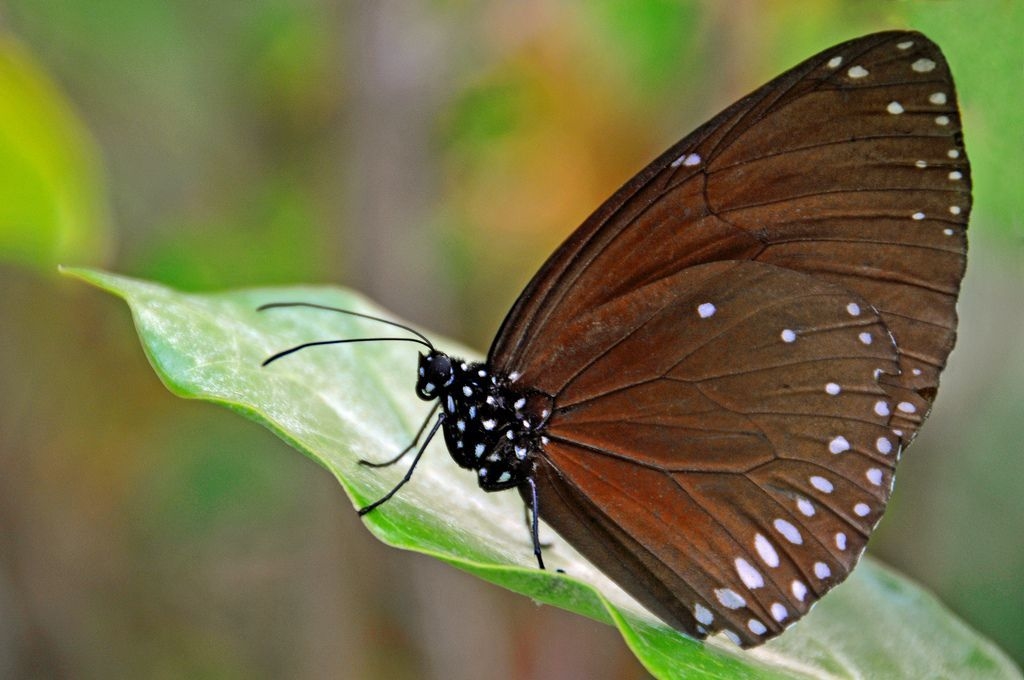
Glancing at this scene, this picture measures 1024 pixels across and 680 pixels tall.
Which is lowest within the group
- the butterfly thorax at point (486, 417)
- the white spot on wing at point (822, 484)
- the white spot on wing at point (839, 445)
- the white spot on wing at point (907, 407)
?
the butterfly thorax at point (486, 417)

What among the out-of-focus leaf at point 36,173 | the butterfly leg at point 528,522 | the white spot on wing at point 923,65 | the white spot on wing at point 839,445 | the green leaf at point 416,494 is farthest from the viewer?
the out-of-focus leaf at point 36,173

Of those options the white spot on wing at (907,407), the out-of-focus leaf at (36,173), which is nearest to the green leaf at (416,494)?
the white spot on wing at (907,407)

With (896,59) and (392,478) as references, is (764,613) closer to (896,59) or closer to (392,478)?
(392,478)

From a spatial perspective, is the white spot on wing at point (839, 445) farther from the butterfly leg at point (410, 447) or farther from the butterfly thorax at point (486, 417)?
the butterfly leg at point (410, 447)

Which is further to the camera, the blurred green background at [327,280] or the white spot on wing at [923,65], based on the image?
the blurred green background at [327,280]

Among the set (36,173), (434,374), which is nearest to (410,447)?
(434,374)

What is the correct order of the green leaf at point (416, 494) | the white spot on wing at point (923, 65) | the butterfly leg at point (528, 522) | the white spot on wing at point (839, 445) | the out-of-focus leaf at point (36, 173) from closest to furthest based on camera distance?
the green leaf at point (416, 494)
the white spot on wing at point (923, 65)
the white spot on wing at point (839, 445)
the butterfly leg at point (528, 522)
the out-of-focus leaf at point (36, 173)

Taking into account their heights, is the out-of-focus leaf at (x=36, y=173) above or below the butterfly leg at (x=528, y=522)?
above

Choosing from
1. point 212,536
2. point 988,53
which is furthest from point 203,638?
point 988,53
